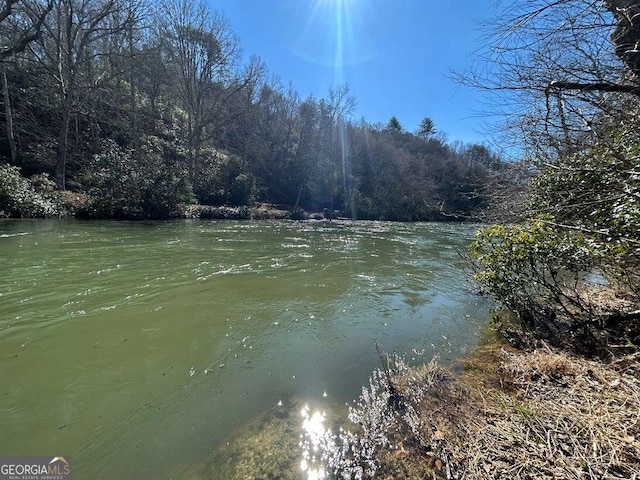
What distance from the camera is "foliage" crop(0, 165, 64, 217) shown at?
12.1m

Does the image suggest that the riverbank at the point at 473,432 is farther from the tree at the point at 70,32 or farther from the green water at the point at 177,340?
the tree at the point at 70,32

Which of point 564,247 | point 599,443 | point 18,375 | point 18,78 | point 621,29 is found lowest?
point 18,375

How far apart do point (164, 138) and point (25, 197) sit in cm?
1604

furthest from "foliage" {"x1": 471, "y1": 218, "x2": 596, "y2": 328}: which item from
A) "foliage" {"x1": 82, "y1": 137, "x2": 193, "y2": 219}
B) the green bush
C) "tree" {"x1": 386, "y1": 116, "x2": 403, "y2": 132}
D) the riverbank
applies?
"tree" {"x1": 386, "y1": 116, "x2": 403, "y2": 132}

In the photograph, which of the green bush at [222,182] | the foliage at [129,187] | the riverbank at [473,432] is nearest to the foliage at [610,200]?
the riverbank at [473,432]

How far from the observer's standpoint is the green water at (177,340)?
88.1 inches

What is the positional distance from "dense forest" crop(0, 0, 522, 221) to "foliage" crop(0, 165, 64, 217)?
0.06 metres

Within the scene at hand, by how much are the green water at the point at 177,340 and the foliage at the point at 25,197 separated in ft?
20.9

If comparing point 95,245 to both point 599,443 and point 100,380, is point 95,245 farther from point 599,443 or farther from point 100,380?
point 599,443

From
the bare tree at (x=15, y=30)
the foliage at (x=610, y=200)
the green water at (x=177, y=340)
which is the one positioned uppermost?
the bare tree at (x=15, y=30)

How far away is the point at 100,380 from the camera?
110 inches

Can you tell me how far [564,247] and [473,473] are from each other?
2885 mm

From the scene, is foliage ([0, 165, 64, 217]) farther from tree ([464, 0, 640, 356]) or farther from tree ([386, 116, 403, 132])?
tree ([386, 116, 403, 132])

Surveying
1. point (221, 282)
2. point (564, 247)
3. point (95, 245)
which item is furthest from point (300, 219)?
point (564, 247)
